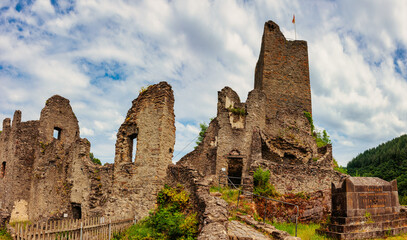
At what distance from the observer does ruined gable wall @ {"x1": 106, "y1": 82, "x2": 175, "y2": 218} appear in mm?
13211

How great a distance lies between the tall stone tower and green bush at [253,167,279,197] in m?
9.35

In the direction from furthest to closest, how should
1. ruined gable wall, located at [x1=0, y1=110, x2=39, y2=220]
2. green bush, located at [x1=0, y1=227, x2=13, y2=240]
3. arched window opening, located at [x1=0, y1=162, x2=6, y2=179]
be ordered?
arched window opening, located at [x1=0, y1=162, x2=6, y2=179], ruined gable wall, located at [x1=0, y1=110, x2=39, y2=220], green bush, located at [x1=0, y1=227, x2=13, y2=240]

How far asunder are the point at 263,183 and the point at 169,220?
20.1 feet

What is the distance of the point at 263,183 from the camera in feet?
48.9

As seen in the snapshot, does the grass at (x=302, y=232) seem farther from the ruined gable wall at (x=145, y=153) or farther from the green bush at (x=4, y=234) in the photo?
the green bush at (x=4, y=234)

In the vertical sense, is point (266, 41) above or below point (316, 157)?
above

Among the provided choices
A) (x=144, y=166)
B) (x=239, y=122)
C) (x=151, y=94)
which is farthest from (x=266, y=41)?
(x=144, y=166)

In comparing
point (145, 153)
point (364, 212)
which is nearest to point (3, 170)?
point (145, 153)

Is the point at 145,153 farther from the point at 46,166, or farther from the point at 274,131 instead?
the point at 274,131

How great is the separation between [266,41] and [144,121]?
49.5 feet

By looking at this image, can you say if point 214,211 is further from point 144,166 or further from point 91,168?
point 91,168

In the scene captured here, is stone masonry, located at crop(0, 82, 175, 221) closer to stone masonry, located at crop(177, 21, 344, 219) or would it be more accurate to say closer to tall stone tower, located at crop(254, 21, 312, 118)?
stone masonry, located at crop(177, 21, 344, 219)

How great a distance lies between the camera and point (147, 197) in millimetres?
13031

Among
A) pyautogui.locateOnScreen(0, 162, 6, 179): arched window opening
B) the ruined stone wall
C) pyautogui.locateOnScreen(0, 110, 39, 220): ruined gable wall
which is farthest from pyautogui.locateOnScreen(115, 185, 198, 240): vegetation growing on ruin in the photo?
pyautogui.locateOnScreen(0, 162, 6, 179): arched window opening
